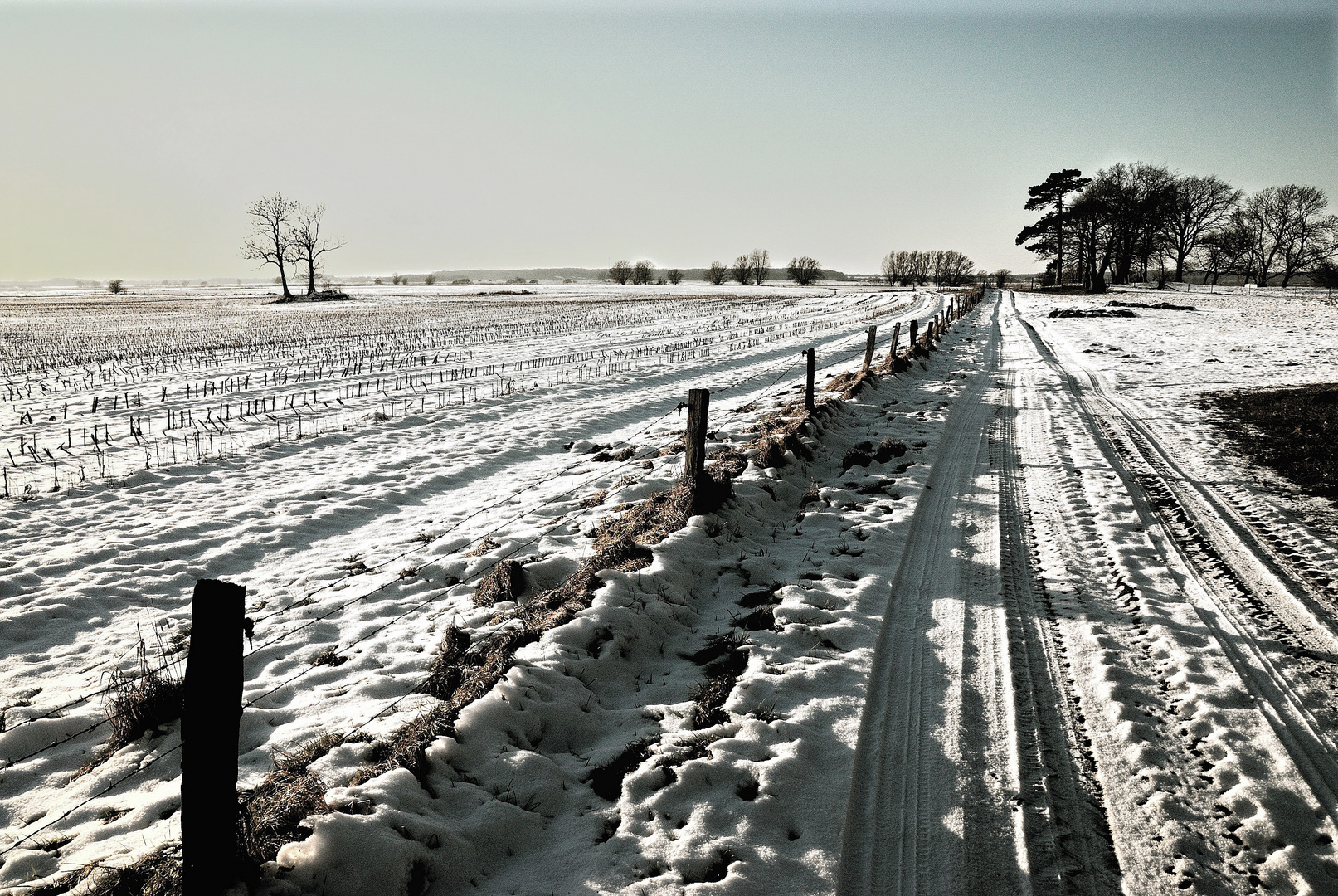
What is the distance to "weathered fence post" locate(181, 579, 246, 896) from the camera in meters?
2.71

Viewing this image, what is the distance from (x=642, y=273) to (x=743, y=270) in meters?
19.9

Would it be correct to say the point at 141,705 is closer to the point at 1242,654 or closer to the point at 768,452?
the point at 768,452

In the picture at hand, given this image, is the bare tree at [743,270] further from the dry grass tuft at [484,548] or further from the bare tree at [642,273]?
the dry grass tuft at [484,548]

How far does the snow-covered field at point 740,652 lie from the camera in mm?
3246

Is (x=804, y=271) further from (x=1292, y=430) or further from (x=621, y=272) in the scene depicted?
(x=1292, y=430)

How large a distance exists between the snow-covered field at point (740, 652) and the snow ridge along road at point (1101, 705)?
0.07 ft

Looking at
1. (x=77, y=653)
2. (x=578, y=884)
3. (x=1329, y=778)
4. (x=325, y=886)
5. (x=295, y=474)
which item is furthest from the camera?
(x=295, y=474)

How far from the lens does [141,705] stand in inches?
177

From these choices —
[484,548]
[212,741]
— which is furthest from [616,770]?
[484,548]

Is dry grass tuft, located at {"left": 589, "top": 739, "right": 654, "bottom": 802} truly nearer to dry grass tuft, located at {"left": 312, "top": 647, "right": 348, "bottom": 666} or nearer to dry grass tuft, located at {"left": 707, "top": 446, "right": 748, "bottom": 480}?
dry grass tuft, located at {"left": 312, "top": 647, "right": 348, "bottom": 666}

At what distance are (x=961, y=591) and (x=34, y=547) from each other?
9.44 metres

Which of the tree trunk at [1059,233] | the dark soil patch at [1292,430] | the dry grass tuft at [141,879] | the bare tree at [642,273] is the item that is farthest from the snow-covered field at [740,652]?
the bare tree at [642,273]

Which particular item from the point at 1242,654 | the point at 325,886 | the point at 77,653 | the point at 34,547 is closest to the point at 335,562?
the point at 77,653

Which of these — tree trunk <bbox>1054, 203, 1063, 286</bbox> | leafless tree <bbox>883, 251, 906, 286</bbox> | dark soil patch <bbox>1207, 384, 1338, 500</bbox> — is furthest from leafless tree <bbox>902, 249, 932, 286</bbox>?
dark soil patch <bbox>1207, 384, 1338, 500</bbox>
